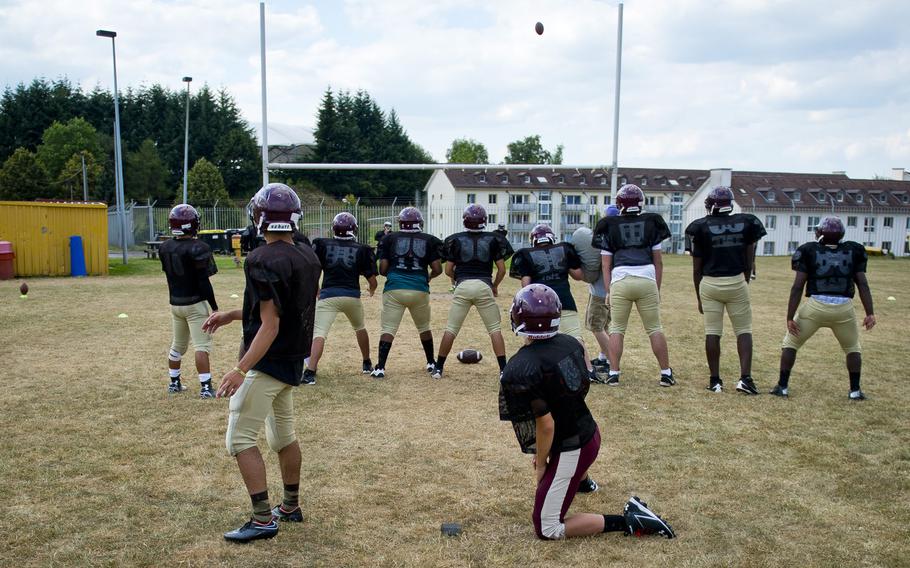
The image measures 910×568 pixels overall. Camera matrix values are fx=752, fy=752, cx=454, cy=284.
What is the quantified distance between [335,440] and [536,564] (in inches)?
110

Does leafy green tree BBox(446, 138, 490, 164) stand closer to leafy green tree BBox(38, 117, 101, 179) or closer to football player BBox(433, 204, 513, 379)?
leafy green tree BBox(38, 117, 101, 179)

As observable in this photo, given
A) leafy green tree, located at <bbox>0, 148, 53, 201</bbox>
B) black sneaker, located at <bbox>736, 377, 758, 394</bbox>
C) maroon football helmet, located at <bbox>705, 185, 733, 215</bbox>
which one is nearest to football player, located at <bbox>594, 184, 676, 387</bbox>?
maroon football helmet, located at <bbox>705, 185, 733, 215</bbox>

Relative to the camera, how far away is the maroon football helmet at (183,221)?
7855 mm

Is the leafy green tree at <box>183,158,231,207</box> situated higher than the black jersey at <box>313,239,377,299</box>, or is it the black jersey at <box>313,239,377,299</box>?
the leafy green tree at <box>183,158,231,207</box>

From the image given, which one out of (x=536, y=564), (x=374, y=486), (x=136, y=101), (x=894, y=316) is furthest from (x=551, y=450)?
(x=136, y=101)

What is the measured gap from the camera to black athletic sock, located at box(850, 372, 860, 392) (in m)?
7.93

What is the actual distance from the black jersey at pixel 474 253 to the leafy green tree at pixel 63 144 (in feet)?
179

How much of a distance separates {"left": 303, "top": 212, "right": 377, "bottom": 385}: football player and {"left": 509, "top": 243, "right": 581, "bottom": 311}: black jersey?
1.83 meters

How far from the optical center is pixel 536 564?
4277 millimetres

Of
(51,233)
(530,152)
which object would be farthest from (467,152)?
(51,233)

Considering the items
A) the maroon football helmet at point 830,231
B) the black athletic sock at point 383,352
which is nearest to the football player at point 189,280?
the black athletic sock at point 383,352

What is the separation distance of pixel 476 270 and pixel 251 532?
4987mm

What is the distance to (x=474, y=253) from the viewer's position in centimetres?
895

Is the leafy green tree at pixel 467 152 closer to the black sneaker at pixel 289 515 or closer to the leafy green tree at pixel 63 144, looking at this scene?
the leafy green tree at pixel 63 144
